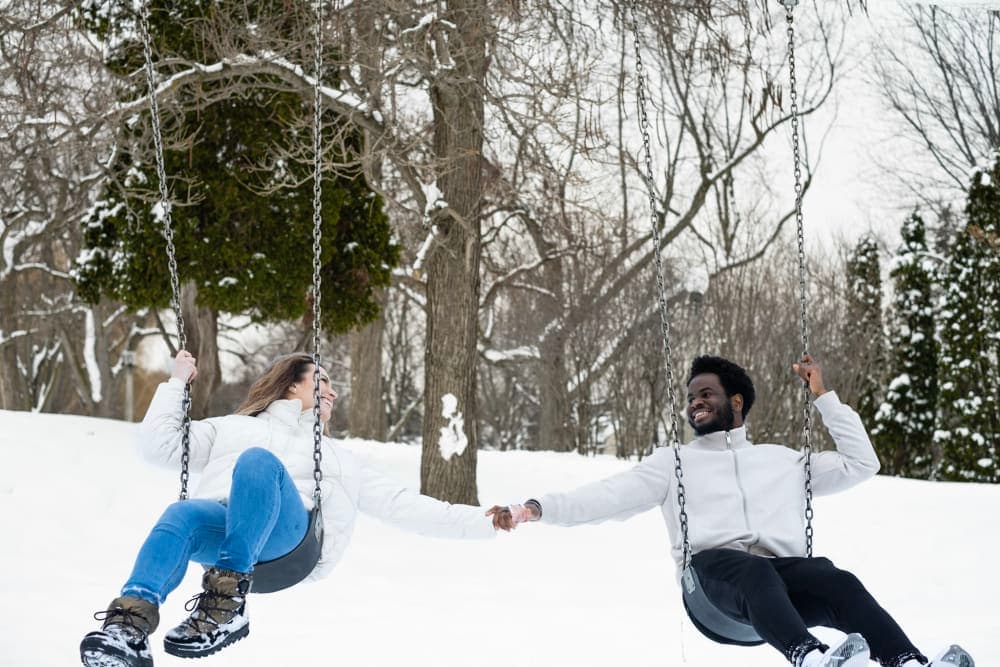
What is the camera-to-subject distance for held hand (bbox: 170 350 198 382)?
3.46 metres

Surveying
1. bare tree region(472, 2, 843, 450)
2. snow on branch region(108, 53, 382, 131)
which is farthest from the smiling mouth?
bare tree region(472, 2, 843, 450)

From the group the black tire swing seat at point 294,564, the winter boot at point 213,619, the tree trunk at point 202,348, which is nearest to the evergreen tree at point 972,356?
the tree trunk at point 202,348

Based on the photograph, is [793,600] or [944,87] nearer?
[793,600]

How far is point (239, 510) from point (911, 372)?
1621cm

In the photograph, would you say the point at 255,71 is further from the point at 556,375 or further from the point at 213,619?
the point at 556,375

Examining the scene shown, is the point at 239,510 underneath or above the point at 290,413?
underneath

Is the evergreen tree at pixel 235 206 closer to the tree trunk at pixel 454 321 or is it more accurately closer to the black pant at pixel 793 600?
the tree trunk at pixel 454 321

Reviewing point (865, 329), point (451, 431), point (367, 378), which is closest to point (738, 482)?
point (451, 431)

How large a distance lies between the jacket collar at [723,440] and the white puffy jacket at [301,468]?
2.54ft

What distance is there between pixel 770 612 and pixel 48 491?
5393 mm

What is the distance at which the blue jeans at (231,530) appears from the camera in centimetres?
294

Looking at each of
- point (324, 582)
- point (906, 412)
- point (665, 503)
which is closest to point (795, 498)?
point (665, 503)

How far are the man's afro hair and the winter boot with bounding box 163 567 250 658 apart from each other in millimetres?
1627

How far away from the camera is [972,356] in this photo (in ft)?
47.3
